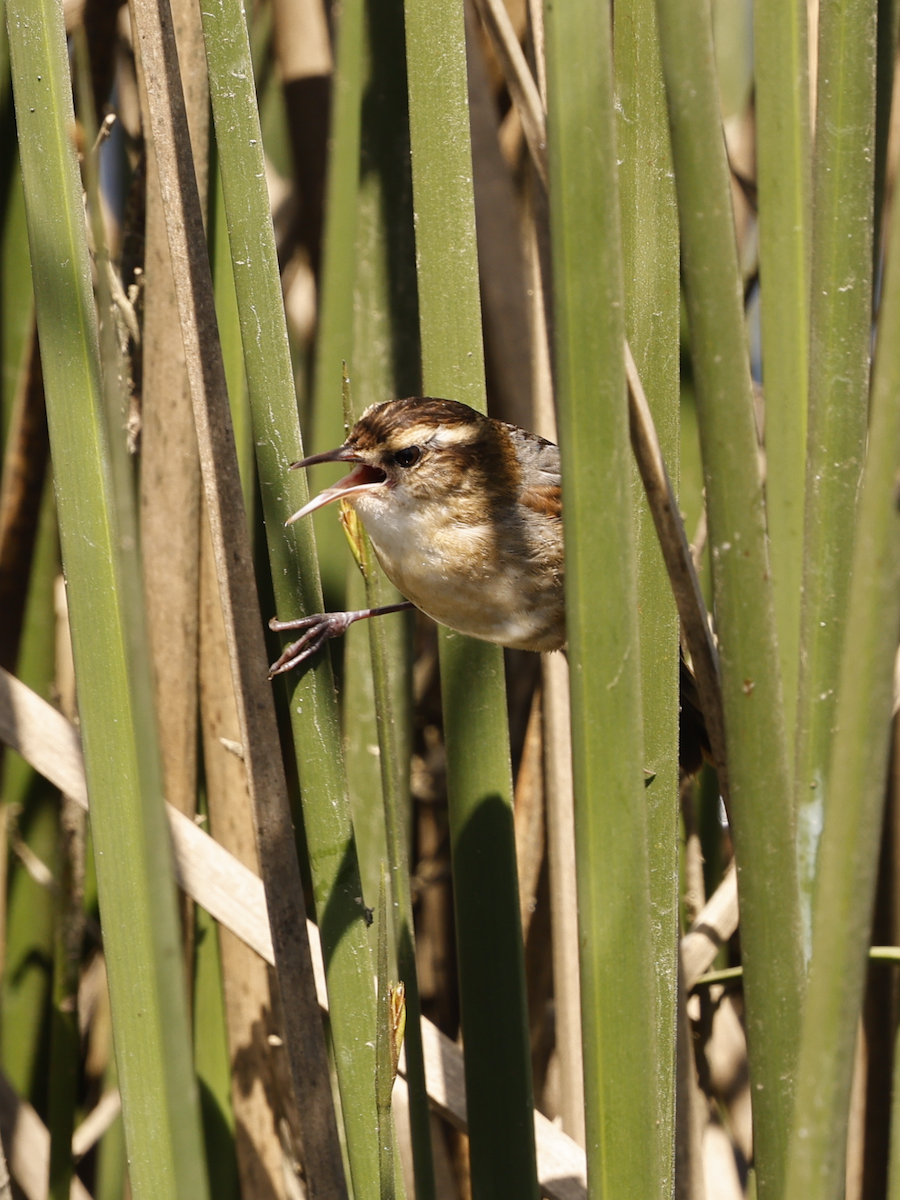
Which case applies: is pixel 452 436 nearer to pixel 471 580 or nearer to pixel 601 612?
pixel 471 580

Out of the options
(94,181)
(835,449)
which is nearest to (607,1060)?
(835,449)

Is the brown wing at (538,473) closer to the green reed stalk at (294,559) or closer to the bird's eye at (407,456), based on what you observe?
the bird's eye at (407,456)

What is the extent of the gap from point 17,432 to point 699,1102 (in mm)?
1675

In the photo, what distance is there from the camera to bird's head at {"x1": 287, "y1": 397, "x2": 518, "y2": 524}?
5.27 feet

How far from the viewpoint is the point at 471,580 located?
167 centimetres

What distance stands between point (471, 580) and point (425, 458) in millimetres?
208

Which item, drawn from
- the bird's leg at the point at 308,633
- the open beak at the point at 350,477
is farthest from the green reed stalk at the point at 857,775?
the open beak at the point at 350,477

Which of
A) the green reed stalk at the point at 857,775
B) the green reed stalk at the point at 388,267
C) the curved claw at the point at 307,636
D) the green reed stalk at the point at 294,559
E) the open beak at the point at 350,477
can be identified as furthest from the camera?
the green reed stalk at the point at 388,267

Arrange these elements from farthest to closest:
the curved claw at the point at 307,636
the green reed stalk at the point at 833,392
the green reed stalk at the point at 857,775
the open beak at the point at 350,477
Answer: the open beak at the point at 350,477 → the curved claw at the point at 307,636 → the green reed stalk at the point at 833,392 → the green reed stalk at the point at 857,775

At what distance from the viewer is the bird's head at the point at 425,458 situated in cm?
161

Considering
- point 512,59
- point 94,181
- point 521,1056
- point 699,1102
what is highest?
point 512,59

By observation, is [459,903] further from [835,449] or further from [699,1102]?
[699,1102]

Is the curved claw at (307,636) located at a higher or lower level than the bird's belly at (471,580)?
higher

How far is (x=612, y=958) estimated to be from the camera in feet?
2.72
